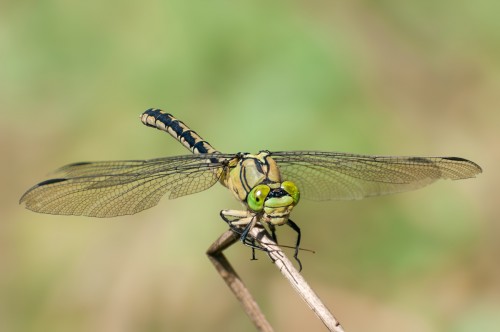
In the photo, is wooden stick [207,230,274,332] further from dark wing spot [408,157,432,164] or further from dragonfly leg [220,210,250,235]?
dark wing spot [408,157,432,164]

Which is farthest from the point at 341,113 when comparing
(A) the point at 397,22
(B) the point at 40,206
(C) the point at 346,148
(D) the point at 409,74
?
(B) the point at 40,206

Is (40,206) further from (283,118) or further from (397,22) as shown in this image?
(397,22)

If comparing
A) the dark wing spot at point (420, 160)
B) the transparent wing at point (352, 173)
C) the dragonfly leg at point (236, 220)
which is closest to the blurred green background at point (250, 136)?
the transparent wing at point (352, 173)

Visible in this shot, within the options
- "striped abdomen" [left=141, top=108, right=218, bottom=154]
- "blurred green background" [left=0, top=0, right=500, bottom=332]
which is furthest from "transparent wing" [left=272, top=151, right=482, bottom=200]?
"blurred green background" [left=0, top=0, right=500, bottom=332]

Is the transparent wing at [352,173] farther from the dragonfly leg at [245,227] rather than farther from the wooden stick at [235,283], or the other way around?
the wooden stick at [235,283]

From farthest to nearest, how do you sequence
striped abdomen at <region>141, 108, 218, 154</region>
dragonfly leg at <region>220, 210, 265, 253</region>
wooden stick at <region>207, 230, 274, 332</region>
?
striped abdomen at <region>141, 108, 218, 154</region> → dragonfly leg at <region>220, 210, 265, 253</region> → wooden stick at <region>207, 230, 274, 332</region>

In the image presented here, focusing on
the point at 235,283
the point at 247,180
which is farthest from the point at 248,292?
the point at 247,180

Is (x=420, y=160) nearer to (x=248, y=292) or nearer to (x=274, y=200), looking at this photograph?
(x=274, y=200)
